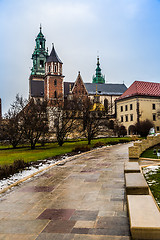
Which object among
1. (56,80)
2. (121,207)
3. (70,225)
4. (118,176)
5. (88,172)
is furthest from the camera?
(56,80)

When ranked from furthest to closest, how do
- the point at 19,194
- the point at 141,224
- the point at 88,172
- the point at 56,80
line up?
the point at 56,80
the point at 88,172
the point at 19,194
the point at 141,224

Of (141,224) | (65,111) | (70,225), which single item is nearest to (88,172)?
(70,225)

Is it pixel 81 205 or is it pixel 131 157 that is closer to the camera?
pixel 81 205

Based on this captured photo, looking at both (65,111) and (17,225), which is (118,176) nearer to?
(17,225)

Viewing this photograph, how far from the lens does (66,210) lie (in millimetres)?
5754

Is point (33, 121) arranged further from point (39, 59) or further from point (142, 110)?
point (39, 59)

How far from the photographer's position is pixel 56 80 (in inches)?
2571

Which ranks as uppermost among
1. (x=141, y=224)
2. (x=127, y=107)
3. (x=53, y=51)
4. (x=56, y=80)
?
(x=53, y=51)

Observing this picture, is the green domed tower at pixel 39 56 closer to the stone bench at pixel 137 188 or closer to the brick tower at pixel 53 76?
the brick tower at pixel 53 76

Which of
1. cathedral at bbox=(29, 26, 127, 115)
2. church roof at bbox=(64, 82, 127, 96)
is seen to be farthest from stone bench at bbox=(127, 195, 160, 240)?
church roof at bbox=(64, 82, 127, 96)

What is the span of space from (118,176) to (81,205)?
3758 millimetres

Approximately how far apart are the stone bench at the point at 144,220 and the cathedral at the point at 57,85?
37.8m

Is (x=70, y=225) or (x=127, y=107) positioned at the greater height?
(x=127, y=107)

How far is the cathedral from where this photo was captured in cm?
6506
